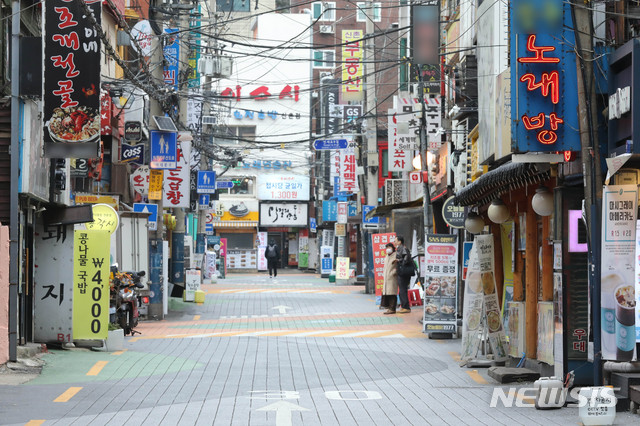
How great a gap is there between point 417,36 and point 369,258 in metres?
18.0

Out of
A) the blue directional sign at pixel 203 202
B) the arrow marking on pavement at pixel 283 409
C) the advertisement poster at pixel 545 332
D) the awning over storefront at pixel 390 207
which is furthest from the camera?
the blue directional sign at pixel 203 202

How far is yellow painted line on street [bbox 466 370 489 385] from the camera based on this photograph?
1505cm

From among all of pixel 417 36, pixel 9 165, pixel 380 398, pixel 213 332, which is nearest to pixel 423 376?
pixel 380 398

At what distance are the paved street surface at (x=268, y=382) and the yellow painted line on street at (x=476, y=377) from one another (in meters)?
0.02

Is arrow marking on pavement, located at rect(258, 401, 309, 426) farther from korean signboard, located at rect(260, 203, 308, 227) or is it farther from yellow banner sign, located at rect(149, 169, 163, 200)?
korean signboard, located at rect(260, 203, 308, 227)

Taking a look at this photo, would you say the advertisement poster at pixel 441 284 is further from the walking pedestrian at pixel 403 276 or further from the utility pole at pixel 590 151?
the utility pole at pixel 590 151

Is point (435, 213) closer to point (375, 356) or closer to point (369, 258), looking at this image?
point (369, 258)

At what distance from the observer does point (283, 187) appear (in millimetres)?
75688

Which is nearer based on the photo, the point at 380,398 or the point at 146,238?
the point at 380,398

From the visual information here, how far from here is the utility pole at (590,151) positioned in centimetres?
1192

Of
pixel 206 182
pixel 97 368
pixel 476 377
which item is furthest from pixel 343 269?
pixel 476 377

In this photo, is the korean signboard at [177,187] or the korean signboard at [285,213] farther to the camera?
the korean signboard at [285,213]

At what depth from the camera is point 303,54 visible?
79.5m

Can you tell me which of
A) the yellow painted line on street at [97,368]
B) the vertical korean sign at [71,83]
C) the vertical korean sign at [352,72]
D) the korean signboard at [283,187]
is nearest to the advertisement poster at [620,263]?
the yellow painted line on street at [97,368]
